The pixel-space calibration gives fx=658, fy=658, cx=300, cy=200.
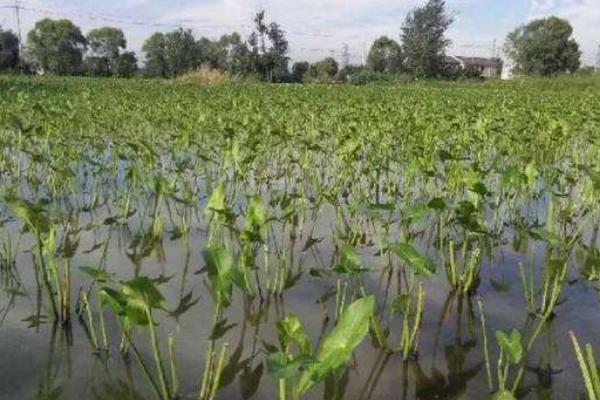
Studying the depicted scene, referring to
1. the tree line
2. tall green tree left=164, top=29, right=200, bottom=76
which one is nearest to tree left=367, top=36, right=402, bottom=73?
the tree line

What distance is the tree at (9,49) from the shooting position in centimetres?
5542

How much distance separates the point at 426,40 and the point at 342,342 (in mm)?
55153

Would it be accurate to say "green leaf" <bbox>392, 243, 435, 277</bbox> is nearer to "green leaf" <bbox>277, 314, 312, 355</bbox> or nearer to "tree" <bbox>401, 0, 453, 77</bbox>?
"green leaf" <bbox>277, 314, 312, 355</bbox>

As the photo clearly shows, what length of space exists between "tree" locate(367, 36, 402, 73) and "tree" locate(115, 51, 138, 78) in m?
22.4

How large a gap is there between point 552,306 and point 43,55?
214ft

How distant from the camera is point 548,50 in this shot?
59.7m

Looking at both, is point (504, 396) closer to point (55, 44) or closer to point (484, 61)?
point (55, 44)

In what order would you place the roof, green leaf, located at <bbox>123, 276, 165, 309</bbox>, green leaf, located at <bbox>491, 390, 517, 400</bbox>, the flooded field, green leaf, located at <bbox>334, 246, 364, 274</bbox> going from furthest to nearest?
the roof < green leaf, located at <bbox>334, 246, 364, 274</bbox> < the flooded field < green leaf, located at <bbox>123, 276, 165, 309</bbox> < green leaf, located at <bbox>491, 390, 517, 400</bbox>

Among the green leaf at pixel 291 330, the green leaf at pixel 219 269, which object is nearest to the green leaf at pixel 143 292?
the green leaf at pixel 219 269

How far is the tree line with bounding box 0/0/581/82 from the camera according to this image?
2131 inches

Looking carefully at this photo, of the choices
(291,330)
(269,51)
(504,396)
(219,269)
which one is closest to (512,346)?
(504,396)

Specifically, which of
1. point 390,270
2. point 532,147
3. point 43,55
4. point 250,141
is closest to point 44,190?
point 250,141

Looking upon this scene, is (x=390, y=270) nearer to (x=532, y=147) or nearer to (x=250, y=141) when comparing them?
(x=250, y=141)

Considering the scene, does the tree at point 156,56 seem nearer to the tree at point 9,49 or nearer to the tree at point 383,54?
the tree at point 9,49
